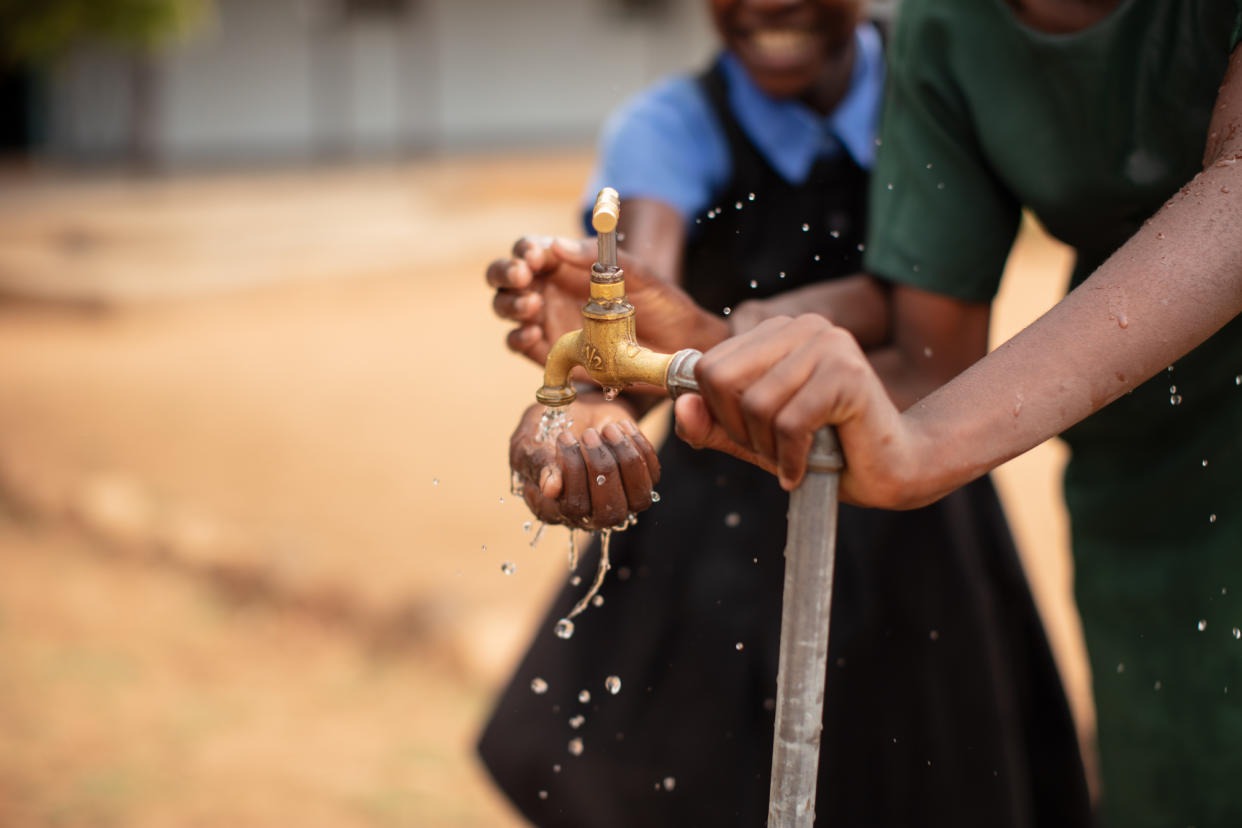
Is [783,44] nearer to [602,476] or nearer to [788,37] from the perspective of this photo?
[788,37]

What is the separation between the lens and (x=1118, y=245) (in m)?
1.44

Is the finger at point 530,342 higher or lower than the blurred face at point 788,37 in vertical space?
lower

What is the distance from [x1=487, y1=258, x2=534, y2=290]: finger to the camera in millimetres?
1284

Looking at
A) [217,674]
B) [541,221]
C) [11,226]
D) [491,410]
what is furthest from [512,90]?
[217,674]

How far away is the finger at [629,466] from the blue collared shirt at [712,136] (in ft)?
2.77

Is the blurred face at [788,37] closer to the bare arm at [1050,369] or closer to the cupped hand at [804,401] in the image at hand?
the bare arm at [1050,369]

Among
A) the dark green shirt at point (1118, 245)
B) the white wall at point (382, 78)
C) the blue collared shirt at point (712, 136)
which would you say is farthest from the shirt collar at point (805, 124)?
the white wall at point (382, 78)

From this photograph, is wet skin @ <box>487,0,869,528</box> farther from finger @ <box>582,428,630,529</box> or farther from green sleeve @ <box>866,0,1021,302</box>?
green sleeve @ <box>866,0,1021,302</box>

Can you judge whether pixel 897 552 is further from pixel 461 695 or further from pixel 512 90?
pixel 512 90

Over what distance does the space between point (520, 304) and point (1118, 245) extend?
0.72 metres

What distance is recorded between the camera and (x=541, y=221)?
10273 mm

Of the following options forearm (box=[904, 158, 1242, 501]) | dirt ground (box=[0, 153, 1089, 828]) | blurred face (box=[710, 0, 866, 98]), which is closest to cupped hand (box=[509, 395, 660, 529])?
forearm (box=[904, 158, 1242, 501])

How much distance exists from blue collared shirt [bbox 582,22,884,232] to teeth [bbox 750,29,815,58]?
0.28 feet

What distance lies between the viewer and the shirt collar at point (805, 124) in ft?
6.29
